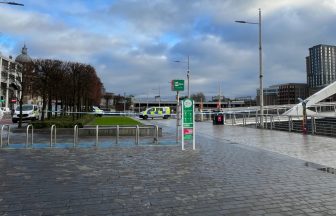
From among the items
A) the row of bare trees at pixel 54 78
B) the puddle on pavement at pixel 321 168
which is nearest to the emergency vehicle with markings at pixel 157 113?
the row of bare trees at pixel 54 78

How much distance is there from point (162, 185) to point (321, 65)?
10132 cm

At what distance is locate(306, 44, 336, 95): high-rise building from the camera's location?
320 feet

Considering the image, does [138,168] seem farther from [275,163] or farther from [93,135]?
[93,135]

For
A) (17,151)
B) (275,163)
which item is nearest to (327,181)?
(275,163)

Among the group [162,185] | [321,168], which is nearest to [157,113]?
[321,168]

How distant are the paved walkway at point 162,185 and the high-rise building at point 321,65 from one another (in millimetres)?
90239

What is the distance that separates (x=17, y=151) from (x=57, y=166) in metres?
4.15

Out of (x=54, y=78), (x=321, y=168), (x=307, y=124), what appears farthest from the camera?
(x=54, y=78)

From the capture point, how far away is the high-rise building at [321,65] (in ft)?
320

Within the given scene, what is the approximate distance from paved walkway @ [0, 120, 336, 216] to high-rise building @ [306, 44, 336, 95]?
296ft

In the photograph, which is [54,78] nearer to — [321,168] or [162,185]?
[321,168]

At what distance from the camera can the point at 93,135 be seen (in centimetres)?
2159

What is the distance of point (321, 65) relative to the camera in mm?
101125

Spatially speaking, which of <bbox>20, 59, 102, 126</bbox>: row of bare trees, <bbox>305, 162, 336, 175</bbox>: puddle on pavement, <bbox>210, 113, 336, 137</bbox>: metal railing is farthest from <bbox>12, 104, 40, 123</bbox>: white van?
<bbox>305, 162, 336, 175</bbox>: puddle on pavement
